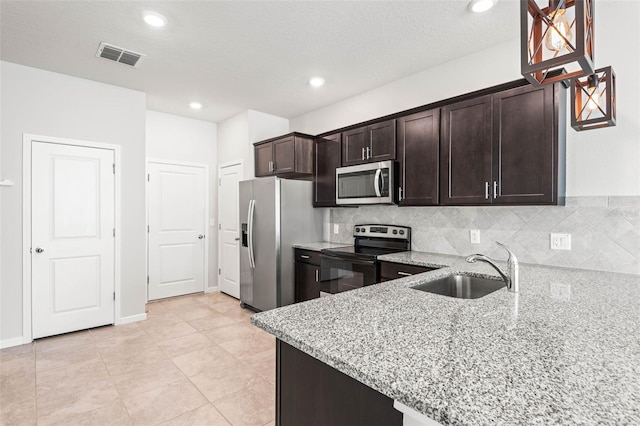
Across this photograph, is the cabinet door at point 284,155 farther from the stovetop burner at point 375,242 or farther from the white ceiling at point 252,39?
the stovetop burner at point 375,242

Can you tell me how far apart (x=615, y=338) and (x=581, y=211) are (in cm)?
171

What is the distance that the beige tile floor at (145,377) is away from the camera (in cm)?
211

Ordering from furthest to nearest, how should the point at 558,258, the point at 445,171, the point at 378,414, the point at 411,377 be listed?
the point at 445,171 → the point at 558,258 → the point at 378,414 → the point at 411,377

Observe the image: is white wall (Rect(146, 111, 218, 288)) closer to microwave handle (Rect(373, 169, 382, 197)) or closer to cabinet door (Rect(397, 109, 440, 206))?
microwave handle (Rect(373, 169, 382, 197))

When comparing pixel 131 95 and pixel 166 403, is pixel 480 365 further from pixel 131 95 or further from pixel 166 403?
pixel 131 95

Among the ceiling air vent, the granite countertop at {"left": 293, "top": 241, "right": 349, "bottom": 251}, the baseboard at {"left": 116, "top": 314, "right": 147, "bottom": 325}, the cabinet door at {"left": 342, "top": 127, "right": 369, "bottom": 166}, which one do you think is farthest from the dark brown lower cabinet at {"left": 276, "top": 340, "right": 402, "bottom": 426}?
the baseboard at {"left": 116, "top": 314, "right": 147, "bottom": 325}

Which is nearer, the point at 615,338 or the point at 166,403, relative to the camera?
the point at 615,338

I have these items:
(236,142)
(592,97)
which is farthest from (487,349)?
(236,142)

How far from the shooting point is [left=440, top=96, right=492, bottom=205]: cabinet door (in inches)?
101

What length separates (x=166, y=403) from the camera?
2.22m

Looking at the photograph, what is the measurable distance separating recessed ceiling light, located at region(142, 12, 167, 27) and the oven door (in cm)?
253

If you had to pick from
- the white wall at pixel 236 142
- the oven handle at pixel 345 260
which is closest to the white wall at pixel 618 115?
the oven handle at pixel 345 260

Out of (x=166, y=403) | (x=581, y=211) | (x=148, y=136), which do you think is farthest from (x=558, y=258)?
(x=148, y=136)

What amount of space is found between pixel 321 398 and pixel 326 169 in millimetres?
3118
